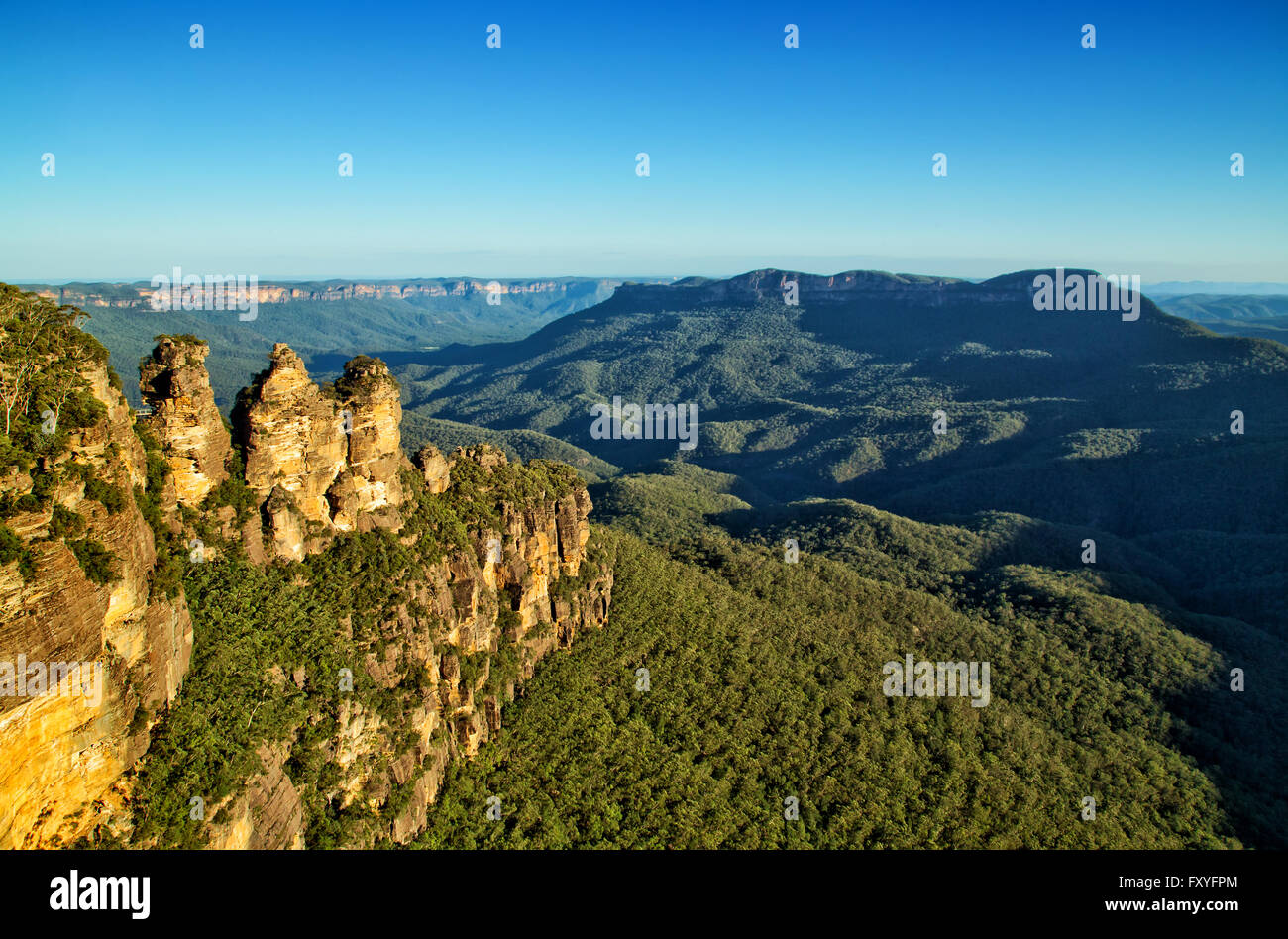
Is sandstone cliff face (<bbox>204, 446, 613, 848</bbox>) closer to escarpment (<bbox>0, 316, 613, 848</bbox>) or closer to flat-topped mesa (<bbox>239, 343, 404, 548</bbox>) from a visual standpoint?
escarpment (<bbox>0, 316, 613, 848</bbox>)

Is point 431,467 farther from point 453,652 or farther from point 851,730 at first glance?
point 851,730

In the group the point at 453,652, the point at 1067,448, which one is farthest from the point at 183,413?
the point at 1067,448

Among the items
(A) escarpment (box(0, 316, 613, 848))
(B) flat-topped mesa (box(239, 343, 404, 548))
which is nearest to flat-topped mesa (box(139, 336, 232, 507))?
(A) escarpment (box(0, 316, 613, 848))

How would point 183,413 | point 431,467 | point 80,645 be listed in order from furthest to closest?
1. point 431,467
2. point 183,413
3. point 80,645

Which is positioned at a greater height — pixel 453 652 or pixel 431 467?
pixel 431 467

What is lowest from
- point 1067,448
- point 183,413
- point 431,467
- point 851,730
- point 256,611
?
point 851,730

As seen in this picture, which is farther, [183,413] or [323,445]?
[323,445]
